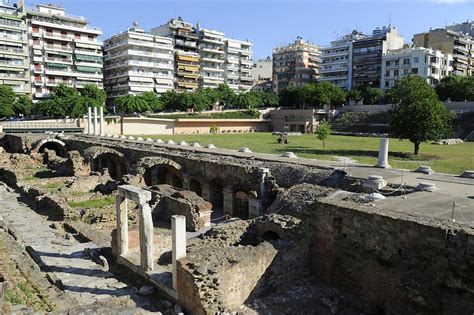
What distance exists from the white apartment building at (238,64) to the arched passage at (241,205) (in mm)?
74120

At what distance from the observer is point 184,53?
84.8 m

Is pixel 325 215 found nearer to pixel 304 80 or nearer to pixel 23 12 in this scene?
pixel 23 12

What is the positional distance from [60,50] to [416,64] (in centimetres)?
6593

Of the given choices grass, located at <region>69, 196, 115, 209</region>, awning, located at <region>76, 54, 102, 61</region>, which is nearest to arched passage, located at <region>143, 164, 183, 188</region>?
grass, located at <region>69, 196, 115, 209</region>

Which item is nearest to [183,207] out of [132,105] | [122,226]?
[122,226]

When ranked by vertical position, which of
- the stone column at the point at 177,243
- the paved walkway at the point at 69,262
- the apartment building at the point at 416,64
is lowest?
the paved walkway at the point at 69,262

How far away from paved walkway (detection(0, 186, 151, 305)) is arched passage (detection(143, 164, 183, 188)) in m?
8.41

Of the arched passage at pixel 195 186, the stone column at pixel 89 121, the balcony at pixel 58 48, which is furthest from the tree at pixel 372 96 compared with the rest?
the arched passage at pixel 195 186

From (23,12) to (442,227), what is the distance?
78004 mm

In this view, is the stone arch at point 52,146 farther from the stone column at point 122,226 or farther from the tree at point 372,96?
the tree at point 372,96

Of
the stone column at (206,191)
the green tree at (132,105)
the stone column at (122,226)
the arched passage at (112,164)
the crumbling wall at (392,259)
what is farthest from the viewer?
the green tree at (132,105)

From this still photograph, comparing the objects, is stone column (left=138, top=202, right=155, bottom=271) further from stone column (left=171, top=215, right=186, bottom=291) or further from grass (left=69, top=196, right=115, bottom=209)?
grass (left=69, top=196, right=115, bottom=209)

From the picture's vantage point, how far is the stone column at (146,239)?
1266 centimetres

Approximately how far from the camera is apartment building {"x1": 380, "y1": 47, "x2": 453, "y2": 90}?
74500 mm
